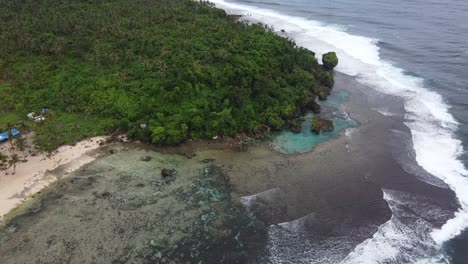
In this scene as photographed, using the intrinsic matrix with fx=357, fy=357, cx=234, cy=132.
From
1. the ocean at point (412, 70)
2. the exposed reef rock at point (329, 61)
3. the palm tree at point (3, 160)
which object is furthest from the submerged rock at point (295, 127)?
the palm tree at point (3, 160)

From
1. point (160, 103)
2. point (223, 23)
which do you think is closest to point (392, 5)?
point (223, 23)

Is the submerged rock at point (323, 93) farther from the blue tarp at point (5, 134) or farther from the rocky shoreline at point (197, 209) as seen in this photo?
the blue tarp at point (5, 134)

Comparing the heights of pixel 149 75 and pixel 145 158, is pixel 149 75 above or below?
above

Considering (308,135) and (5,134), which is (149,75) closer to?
(5,134)

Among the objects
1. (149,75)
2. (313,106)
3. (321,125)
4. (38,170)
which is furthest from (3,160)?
(313,106)

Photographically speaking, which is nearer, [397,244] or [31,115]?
[397,244]

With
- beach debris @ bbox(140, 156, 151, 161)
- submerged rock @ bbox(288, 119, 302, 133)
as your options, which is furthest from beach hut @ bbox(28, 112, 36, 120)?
submerged rock @ bbox(288, 119, 302, 133)

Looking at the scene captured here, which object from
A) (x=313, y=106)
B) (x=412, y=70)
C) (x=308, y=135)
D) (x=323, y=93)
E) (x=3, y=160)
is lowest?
(x=3, y=160)

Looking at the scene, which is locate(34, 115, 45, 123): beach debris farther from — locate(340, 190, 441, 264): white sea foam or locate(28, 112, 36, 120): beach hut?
locate(340, 190, 441, 264): white sea foam
